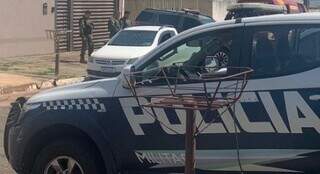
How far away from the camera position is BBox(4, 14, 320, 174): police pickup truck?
521cm

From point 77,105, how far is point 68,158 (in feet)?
1.52

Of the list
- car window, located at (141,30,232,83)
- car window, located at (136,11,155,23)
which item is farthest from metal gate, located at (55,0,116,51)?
car window, located at (141,30,232,83)

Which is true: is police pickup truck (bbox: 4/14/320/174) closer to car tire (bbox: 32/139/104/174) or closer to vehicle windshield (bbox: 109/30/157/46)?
car tire (bbox: 32/139/104/174)

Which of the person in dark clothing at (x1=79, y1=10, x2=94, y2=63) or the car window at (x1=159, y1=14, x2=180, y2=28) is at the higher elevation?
the car window at (x1=159, y1=14, x2=180, y2=28)

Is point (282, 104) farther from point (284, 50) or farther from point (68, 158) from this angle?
point (68, 158)

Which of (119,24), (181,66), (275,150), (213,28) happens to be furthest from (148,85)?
(119,24)

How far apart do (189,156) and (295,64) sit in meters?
1.42

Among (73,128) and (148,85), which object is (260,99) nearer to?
(148,85)

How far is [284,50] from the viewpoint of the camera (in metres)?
5.38

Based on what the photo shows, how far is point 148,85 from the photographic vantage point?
18.2 feet

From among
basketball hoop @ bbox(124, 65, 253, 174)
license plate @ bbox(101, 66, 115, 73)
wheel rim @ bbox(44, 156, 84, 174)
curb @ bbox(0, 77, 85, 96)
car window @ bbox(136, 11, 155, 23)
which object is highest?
car window @ bbox(136, 11, 155, 23)

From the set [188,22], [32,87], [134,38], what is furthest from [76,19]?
[32,87]

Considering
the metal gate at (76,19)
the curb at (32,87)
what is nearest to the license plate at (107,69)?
the curb at (32,87)

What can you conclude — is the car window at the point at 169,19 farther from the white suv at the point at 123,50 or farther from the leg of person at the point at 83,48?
the white suv at the point at 123,50
